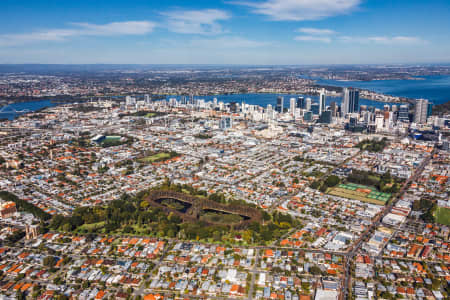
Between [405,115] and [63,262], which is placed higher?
[405,115]

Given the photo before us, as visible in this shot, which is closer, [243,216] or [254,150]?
[243,216]

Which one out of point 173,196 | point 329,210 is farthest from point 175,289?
point 329,210

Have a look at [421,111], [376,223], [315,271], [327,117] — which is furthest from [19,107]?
[421,111]

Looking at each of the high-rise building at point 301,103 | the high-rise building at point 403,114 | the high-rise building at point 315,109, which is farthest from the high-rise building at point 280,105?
the high-rise building at point 403,114

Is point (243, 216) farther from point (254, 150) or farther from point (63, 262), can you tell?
point (254, 150)

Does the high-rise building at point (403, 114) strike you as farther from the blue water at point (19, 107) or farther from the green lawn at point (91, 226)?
the blue water at point (19, 107)

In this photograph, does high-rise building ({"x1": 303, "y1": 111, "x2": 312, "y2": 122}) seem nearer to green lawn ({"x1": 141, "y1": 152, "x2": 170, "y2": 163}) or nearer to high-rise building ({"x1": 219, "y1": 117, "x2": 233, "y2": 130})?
high-rise building ({"x1": 219, "y1": 117, "x2": 233, "y2": 130})

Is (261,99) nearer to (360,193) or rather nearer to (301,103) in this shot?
(301,103)
